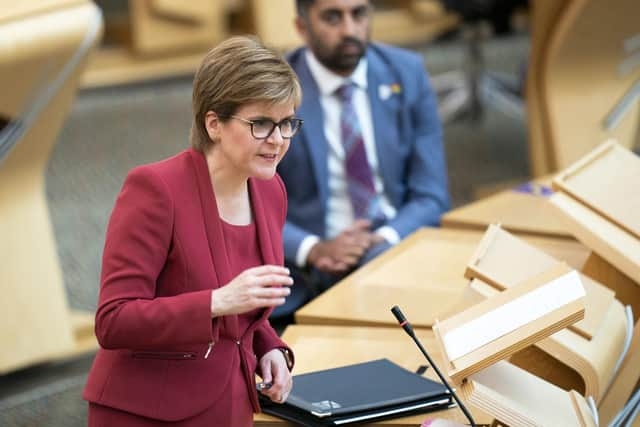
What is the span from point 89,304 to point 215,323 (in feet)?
8.58

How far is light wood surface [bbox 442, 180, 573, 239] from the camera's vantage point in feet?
9.05

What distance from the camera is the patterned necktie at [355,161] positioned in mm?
3023

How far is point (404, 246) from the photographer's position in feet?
8.83

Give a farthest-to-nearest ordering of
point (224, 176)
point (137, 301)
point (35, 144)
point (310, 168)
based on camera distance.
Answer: point (35, 144)
point (310, 168)
point (224, 176)
point (137, 301)

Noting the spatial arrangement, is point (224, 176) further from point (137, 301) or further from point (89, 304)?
point (89, 304)

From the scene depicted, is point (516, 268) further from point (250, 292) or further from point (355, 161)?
point (355, 161)

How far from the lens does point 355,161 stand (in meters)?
3.02

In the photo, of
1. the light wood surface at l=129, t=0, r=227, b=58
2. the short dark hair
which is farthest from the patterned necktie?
the light wood surface at l=129, t=0, r=227, b=58

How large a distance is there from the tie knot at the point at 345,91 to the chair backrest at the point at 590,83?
1.44m

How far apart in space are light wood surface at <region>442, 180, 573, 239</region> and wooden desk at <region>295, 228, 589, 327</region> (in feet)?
0.11

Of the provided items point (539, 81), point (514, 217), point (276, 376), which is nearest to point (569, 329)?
point (276, 376)

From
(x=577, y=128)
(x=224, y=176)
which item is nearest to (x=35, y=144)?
(x=224, y=176)

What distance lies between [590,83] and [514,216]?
154 centimetres

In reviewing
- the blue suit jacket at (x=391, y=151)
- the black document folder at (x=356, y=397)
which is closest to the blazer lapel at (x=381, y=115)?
the blue suit jacket at (x=391, y=151)
